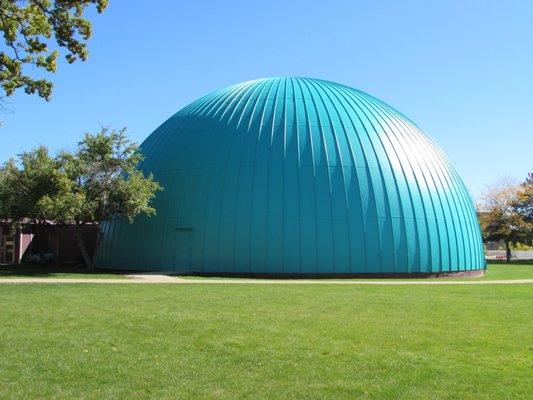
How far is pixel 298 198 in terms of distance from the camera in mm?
29703

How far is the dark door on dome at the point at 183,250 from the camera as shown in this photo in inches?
1209

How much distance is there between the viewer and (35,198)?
2814 centimetres

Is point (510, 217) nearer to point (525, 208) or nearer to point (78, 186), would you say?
point (525, 208)

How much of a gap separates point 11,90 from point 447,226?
2404 centimetres

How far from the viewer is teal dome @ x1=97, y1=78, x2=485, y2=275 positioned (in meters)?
29.4

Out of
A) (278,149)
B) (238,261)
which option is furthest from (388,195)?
(238,261)

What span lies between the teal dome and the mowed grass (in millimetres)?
11608

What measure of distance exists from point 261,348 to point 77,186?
21.8 metres

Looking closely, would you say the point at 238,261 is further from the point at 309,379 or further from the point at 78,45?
the point at 309,379

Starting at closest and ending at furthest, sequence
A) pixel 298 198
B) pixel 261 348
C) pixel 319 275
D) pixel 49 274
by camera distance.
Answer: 1. pixel 261 348
2. pixel 49 274
3. pixel 319 275
4. pixel 298 198

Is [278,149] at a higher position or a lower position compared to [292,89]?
lower

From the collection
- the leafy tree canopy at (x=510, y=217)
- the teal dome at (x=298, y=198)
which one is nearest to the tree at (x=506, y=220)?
the leafy tree canopy at (x=510, y=217)

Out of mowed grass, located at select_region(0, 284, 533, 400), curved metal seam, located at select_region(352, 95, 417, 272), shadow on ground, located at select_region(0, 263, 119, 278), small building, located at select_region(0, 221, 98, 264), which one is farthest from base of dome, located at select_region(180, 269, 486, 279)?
small building, located at select_region(0, 221, 98, 264)

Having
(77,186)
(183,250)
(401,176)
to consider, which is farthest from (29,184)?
(401,176)
